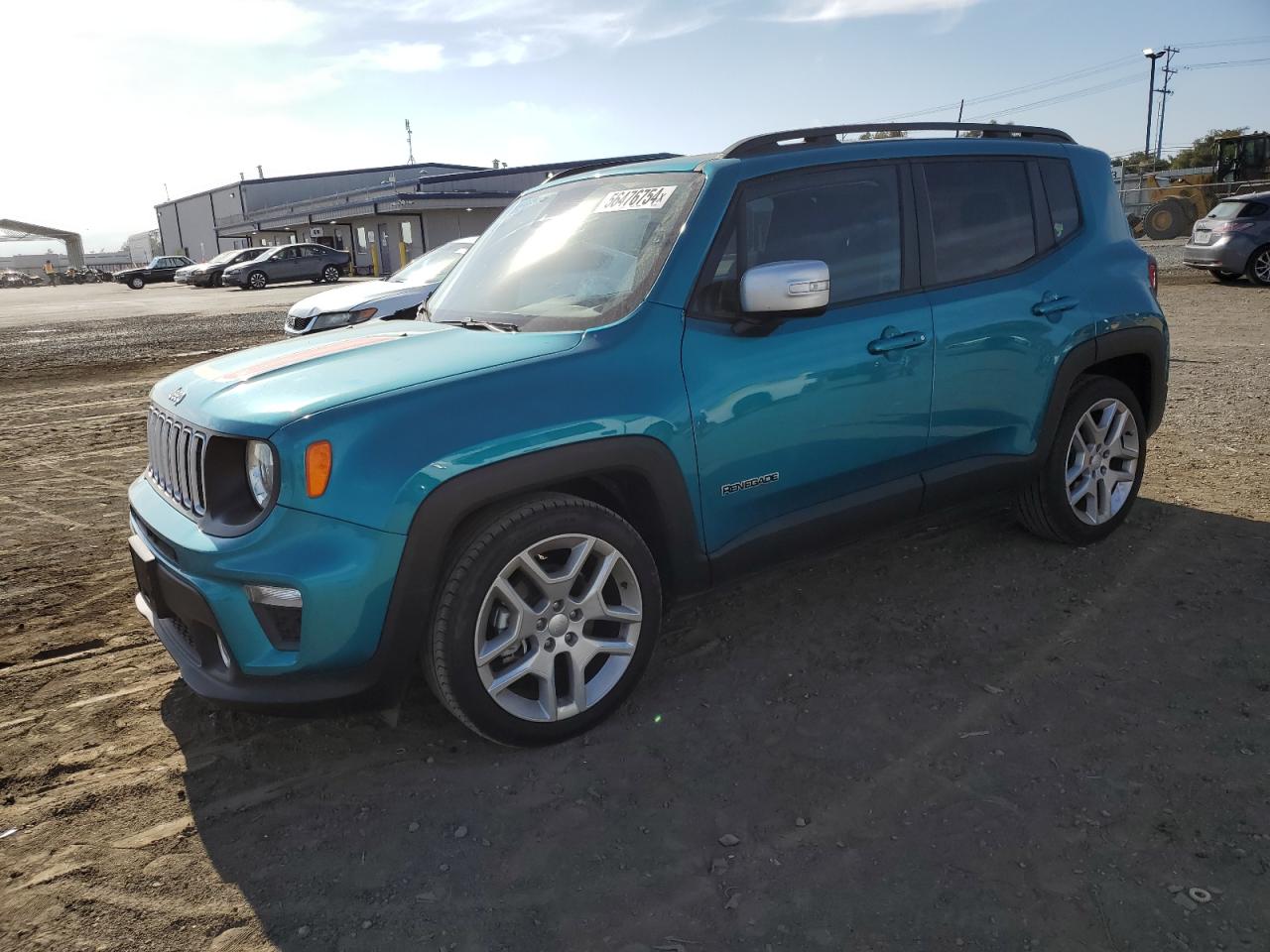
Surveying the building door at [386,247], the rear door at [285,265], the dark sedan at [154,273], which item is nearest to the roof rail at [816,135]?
the rear door at [285,265]

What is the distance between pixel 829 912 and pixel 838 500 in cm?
162

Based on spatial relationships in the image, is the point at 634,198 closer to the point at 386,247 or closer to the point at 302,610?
the point at 302,610

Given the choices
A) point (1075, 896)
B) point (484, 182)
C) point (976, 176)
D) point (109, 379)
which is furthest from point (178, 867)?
point (484, 182)

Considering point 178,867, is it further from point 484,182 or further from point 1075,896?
point 484,182

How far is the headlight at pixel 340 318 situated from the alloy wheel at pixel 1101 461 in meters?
7.24

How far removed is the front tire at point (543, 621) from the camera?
2764mm

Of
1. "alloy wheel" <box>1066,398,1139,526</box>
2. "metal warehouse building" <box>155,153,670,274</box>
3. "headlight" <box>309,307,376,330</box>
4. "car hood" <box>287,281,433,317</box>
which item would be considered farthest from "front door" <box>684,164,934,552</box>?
"metal warehouse building" <box>155,153,670,274</box>

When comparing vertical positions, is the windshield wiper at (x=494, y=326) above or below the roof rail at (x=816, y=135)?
below

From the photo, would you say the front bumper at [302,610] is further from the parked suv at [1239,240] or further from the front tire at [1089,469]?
the parked suv at [1239,240]

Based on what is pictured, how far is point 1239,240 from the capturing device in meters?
15.8

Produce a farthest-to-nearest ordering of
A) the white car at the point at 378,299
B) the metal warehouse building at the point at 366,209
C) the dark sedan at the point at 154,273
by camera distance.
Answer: the dark sedan at the point at 154,273 < the metal warehouse building at the point at 366,209 < the white car at the point at 378,299

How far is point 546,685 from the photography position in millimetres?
2967

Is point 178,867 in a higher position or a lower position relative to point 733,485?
lower

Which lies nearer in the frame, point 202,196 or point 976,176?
point 976,176
